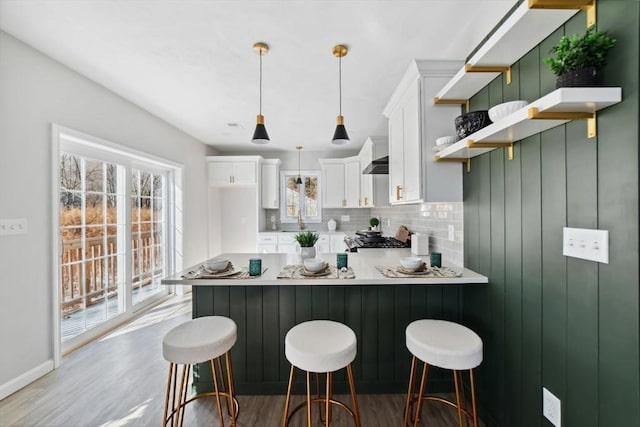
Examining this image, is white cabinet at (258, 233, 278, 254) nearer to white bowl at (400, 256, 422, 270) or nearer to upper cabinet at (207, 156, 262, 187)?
upper cabinet at (207, 156, 262, 187)

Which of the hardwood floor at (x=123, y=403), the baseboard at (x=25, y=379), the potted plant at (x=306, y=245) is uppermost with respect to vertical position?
the potted plant at (x=306, y=245)

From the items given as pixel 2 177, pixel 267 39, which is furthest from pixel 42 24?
pixel 267 39

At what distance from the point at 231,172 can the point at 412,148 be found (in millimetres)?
3829

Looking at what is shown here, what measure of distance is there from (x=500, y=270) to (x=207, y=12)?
92.8 inches

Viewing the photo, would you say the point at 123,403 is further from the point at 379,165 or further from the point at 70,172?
the point at 379,165

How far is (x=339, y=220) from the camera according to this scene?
577 centimetres

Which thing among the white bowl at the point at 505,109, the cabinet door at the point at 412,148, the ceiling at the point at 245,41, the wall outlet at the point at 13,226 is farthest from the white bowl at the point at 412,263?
the wall outlet at the point at 13,226

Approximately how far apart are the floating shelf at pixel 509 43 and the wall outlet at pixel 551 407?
159 centimetres

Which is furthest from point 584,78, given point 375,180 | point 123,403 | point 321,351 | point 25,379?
point 25,379

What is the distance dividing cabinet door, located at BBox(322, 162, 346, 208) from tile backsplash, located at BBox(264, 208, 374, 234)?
35cm

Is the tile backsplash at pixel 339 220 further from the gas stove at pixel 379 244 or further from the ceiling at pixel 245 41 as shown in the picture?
the ceiling at pixel 245 41

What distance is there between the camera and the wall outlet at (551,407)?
3.89ft

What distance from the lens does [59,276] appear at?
230 centimetres

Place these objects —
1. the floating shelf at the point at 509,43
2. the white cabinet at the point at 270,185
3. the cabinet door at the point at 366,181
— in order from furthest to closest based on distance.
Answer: the white cabinet at the point at 270,185, the cabinet door at the point at 366,181, the floating shelf at the point at 509,43
